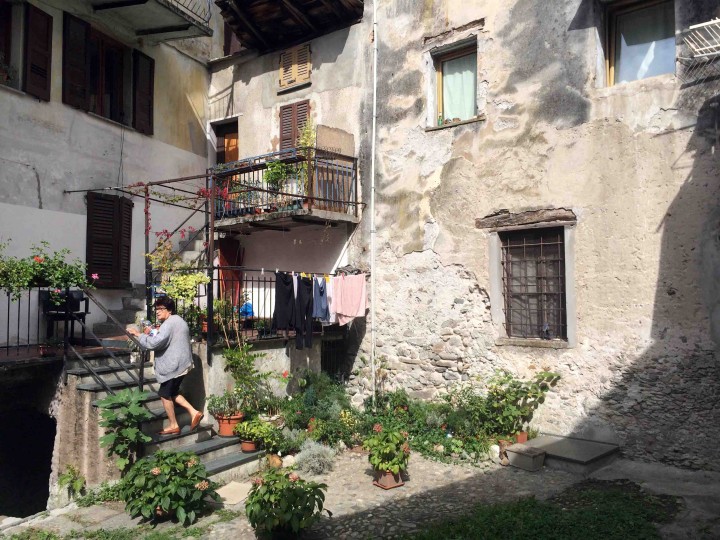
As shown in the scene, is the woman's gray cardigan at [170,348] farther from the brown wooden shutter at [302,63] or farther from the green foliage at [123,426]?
the brown wooden shutter at [302,63]

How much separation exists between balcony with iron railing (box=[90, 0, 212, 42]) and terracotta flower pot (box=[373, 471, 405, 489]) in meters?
9.13

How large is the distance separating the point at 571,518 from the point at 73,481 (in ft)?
19.2

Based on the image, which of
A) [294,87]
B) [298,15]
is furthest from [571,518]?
[298,15]

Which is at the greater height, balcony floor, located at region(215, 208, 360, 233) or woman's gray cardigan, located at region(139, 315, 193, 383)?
balcony floor, located at region(215, 208, 360, 233)

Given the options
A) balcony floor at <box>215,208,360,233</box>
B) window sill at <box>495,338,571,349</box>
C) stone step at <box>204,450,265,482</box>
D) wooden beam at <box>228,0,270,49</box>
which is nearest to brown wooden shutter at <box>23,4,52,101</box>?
wooden beam at <box>228,0,270,49</box>

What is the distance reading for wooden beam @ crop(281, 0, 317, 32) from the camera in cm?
1131

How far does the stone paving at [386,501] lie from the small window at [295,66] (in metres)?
7.71

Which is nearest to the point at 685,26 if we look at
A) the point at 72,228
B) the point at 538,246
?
the point at 538,246

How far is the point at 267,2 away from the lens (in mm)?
11547

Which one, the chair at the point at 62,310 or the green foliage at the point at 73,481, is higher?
the chair at the point at 62,310

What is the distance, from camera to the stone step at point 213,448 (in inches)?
301

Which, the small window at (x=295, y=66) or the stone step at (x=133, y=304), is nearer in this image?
the stone step at (x=133, y=304)

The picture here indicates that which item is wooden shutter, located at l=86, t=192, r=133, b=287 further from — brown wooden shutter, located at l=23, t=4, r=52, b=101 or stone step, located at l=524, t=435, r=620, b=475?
stone step, located at l=524, t=435, r=620, b=475

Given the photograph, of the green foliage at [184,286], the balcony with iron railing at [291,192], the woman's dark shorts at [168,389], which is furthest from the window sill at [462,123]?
the woman's dark shorts at [168,389]
